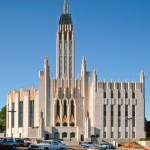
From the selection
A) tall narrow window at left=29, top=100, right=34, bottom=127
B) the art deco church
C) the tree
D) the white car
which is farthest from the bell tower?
the white car

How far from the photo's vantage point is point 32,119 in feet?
409

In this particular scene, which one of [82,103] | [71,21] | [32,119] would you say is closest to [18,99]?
[32,119]

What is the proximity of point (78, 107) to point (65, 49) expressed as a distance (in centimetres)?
1596

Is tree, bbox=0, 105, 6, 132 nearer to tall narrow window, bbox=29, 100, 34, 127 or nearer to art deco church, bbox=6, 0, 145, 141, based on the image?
art deco church, bbox=6, 0, 145, 141

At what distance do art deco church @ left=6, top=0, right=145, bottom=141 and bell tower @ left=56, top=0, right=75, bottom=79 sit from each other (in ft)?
0.80

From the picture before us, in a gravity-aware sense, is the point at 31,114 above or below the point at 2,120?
above

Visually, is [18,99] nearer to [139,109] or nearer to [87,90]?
[87,90]

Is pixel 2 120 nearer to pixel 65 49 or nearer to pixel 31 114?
pixel 31 114

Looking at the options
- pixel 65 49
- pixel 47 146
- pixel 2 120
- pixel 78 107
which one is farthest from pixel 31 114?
pixel 47 146

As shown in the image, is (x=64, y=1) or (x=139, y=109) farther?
(x=64, y=1)

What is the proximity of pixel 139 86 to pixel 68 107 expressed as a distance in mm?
17219

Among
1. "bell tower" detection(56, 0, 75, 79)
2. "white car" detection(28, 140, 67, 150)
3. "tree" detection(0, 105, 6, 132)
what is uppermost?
"bell tower" detection(56, 0, 75, 79)

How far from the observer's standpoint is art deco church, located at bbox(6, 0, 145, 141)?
118312 millimetres

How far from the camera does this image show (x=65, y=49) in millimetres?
Answer: 129625
